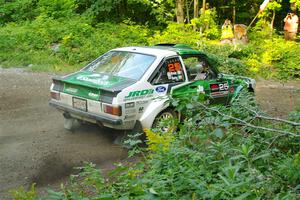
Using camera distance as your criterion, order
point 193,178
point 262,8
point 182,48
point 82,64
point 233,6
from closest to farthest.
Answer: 1. point 193,178
2. point 182,48
3. point 82,64
4. point 262,8
5. point 233,6

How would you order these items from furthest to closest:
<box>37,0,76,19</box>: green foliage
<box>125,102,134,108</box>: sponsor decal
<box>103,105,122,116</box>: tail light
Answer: <box>37,0,76,19</box>: green foliage → <box>125,102,134,108</box>: sponsor decal → <box>103,105,122,116</box>: tail light

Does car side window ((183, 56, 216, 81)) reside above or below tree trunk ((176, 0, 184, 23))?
below

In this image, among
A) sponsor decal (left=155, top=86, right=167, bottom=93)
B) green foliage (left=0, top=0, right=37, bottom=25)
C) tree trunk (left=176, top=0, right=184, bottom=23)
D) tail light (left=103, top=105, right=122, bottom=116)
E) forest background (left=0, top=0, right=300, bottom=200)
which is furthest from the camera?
green foliage (left=0, top=0, right=37, bottom=25)

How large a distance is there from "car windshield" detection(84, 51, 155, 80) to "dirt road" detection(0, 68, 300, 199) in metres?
1.18

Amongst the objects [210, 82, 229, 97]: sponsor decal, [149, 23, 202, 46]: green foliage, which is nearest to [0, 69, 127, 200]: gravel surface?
[210, 82, 229, 97]: sponsor decal

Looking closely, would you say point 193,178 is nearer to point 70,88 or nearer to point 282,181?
point 282,181

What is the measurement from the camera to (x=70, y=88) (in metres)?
7.46

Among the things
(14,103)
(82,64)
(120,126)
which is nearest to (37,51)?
(82,64)

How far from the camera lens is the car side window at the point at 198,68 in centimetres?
844

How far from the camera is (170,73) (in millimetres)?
7832

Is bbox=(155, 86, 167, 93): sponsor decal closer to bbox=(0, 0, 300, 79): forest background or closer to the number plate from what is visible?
the number plate

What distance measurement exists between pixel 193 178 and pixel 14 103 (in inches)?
316

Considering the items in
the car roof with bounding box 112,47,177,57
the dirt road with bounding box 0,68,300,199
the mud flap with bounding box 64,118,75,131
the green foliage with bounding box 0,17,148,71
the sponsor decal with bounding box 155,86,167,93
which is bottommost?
the dirt road with bounding box 0,68,300,199

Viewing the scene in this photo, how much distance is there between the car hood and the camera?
Result: 23.0 ft
